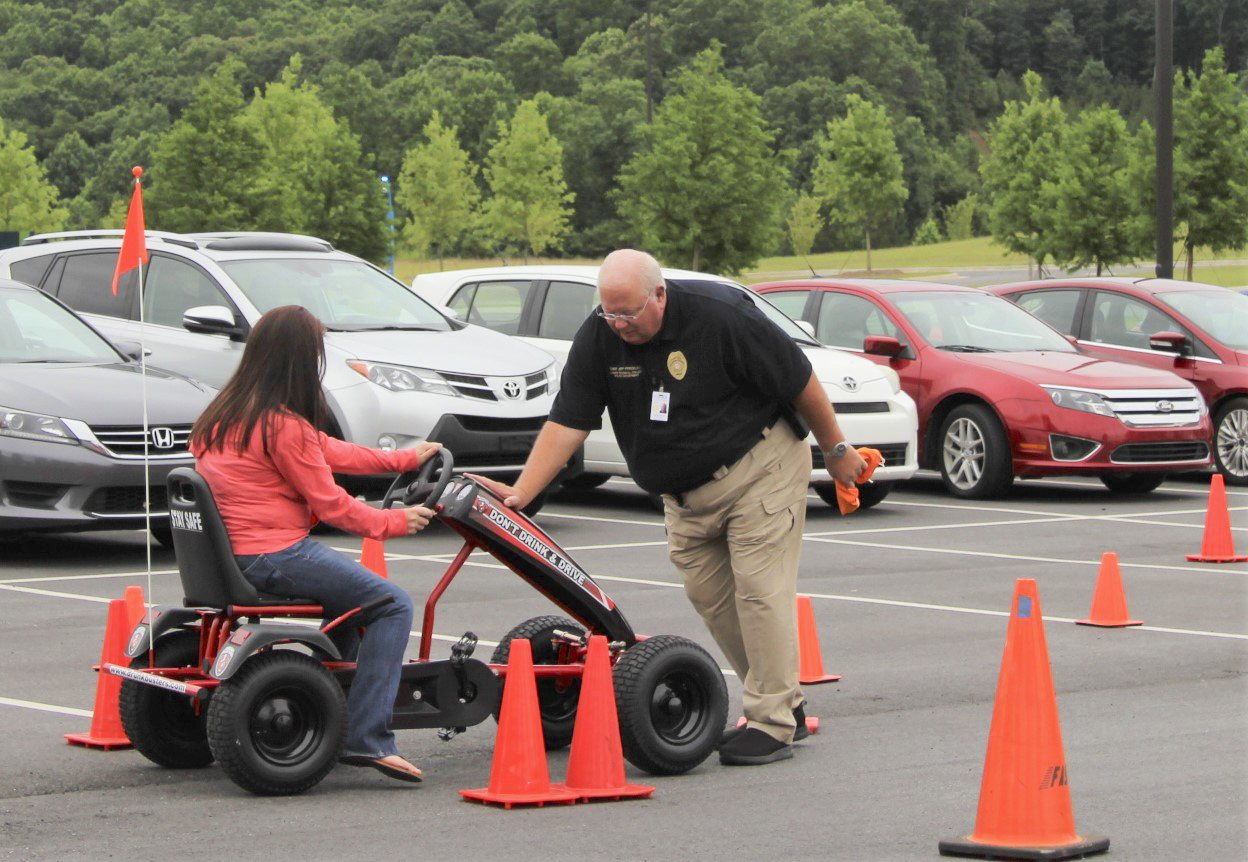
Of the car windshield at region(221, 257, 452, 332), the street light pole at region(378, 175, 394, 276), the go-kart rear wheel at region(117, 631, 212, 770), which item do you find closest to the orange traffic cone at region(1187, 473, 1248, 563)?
the car windshield at region(221, 257, 452, 332)

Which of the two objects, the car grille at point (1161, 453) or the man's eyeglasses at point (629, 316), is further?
the car grille at point (1161, 453)

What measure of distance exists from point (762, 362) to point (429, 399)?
275 inches

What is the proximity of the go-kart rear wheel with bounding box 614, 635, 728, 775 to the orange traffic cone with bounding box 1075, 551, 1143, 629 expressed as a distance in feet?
12.3

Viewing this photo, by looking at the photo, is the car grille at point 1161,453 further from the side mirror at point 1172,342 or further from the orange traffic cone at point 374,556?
the orange traffic cone at point 374,556

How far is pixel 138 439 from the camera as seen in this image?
11.9m

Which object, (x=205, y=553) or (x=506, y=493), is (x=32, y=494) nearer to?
(x=205, y=553)

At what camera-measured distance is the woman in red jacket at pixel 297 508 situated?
20.4 ft

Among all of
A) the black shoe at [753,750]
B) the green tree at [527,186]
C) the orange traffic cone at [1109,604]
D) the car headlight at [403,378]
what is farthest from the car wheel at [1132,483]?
the green tree at [527,186]

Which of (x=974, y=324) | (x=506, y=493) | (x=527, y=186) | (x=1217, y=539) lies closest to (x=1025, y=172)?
(x=527, y=186)

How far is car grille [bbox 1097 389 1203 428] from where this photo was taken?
1569 cm

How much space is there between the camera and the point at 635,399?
671 centimetres

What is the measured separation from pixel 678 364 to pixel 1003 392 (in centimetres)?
967

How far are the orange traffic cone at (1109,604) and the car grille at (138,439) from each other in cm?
537

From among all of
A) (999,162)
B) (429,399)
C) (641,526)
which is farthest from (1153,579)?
(999,162)
